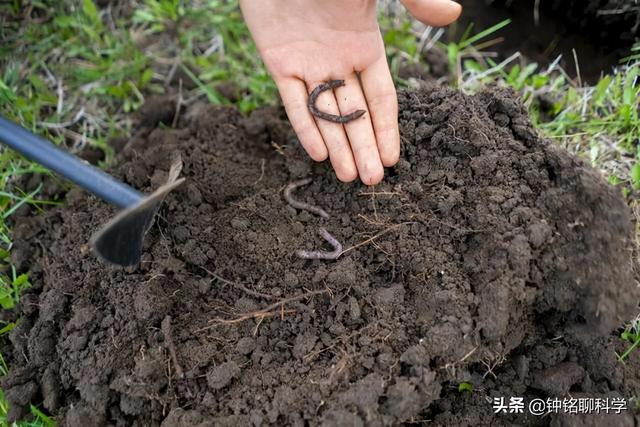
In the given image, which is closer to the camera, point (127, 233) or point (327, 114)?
point (127, 233)

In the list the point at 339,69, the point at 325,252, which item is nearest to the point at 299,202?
the point at 325,252

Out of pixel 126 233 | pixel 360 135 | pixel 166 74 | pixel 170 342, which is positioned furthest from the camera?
pixel 166 74

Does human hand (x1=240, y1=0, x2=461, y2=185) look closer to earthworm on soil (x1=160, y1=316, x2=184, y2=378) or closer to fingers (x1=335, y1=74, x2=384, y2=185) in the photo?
fingers (x1=335, y1=74, x2=384, y2=185)

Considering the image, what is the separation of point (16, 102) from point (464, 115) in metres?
2.64

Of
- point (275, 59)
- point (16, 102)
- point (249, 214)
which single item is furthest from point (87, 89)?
point (249, 214)

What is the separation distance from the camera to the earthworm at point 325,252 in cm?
240

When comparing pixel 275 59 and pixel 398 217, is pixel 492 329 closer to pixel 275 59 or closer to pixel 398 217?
pixel 398 217

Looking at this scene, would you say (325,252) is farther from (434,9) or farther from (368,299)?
(434,9)

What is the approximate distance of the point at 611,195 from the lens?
209 centimetres

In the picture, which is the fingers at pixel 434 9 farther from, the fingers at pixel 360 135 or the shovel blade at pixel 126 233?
the shovel blade at pixel 126 233

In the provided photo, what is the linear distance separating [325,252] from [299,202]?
0.33 meters

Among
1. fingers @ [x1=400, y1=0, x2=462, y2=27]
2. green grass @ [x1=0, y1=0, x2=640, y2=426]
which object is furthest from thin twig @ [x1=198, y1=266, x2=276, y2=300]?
fingers @ [x1=400, y1=0, x2=462, y2=27]

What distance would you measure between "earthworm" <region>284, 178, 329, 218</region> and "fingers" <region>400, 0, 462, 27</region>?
3.14ft

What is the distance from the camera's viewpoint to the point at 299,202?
2.63m
